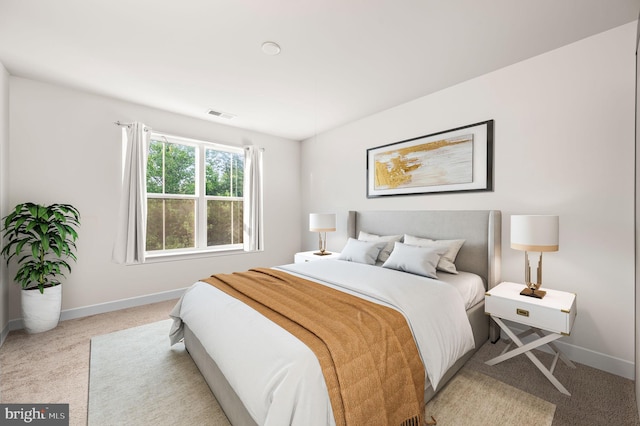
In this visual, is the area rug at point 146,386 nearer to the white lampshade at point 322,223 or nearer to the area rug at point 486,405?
the area rug at point 486,405

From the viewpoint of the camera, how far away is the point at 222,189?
4.56 meters

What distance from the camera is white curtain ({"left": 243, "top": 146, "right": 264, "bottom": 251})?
4605 millimetres

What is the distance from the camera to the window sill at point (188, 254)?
12.7 ft

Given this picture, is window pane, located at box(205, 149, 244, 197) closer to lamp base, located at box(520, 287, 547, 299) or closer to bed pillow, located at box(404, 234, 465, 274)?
bed pillow, located at box(404, 234, 465, 274)

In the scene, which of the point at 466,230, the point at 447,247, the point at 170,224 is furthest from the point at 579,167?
the point at 170,224

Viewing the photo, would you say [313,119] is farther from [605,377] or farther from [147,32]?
[605,377]

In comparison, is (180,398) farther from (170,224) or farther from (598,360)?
(598,360)

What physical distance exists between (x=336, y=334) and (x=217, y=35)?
2432 mm

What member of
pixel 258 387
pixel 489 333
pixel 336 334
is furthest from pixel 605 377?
pixel 258 387

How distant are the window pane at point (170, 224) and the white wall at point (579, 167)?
380cm

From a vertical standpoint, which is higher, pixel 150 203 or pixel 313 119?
pixel 313 119

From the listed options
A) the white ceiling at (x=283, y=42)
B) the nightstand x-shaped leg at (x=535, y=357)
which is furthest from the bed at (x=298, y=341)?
the white ceiling at (x=283, y=42)

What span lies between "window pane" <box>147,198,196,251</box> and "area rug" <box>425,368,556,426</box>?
3.80m

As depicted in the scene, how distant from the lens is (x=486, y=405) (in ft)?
5.89
